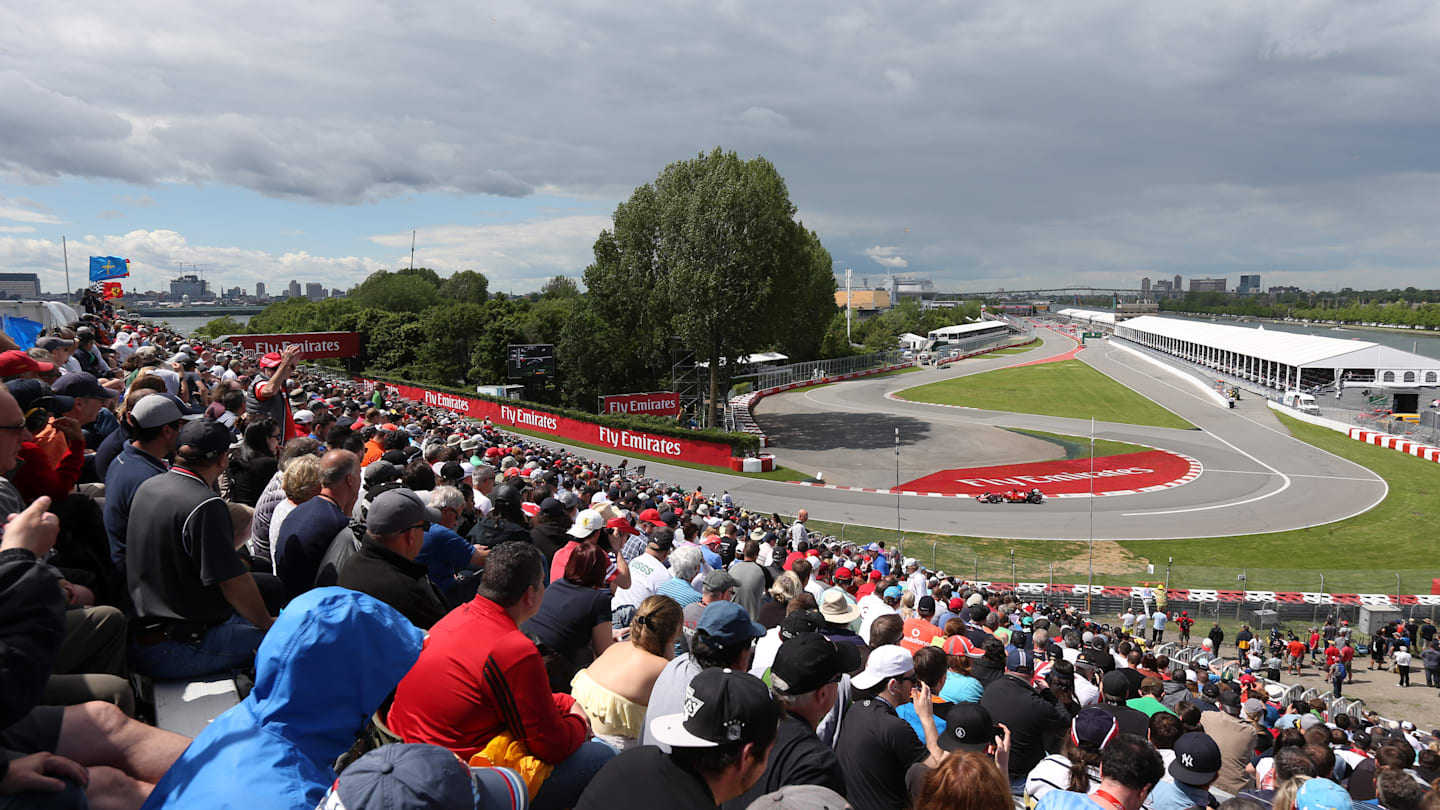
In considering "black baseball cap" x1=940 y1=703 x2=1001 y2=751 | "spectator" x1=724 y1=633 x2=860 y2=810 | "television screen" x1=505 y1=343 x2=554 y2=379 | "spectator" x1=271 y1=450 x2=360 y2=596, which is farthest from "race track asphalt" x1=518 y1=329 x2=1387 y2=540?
"spectator" x1=724 y1=633 x2=860 y2=810

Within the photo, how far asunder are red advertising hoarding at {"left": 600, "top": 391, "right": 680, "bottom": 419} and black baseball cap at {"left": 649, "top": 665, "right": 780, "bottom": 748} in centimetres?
4292

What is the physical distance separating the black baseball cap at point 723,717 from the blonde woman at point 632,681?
59.7 inches

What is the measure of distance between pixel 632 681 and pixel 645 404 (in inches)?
1681

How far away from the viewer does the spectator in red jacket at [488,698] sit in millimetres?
3510

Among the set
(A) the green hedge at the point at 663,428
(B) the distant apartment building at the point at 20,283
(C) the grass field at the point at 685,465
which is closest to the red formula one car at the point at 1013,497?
(C) the grass field at the point at 685,465

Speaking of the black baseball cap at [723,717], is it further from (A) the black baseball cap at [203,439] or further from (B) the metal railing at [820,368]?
(B) the metal railing at [820,368]

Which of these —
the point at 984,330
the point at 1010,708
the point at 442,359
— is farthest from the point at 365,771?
the point at 984,330

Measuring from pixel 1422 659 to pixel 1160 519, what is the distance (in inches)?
440

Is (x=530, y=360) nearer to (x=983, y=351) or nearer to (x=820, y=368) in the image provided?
(x=820, y=368)

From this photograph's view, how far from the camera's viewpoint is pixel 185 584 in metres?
4.15

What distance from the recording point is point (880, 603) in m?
10.0

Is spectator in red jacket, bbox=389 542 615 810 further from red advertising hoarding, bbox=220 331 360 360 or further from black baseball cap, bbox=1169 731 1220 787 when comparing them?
red advertising hoarding, bbox=220 331 360 360

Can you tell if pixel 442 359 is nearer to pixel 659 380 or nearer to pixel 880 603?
pixel 659 380

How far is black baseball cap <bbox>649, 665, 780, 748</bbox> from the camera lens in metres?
2.71
